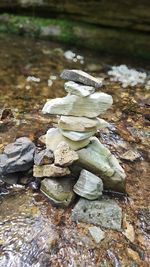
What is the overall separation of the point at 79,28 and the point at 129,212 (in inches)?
222

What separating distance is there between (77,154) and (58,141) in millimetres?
309

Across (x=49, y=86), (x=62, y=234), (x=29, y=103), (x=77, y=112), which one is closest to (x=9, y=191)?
(x=62, y=234)

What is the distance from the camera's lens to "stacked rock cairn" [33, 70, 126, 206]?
4.10 m

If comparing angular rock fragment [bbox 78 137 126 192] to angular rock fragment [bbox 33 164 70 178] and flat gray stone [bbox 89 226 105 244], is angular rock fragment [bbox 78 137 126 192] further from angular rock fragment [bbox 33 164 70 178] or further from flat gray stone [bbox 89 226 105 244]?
flat gray stone [bbox 89 226 105 244]

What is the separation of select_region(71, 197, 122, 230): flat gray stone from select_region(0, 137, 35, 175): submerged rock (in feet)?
2.50

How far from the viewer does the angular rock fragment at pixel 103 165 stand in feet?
14.0

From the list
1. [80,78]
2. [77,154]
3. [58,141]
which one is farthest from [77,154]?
[80,78]

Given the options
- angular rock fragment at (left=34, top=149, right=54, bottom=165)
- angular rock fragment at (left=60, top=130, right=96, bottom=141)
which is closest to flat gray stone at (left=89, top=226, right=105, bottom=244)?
angular rock fragment at (left=34, top=149, right=54, bottom=165)

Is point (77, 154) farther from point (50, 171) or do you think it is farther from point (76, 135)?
point (50, 171)

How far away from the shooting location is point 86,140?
14.2ft

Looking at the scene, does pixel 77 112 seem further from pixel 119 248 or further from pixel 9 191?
pixel 119 248

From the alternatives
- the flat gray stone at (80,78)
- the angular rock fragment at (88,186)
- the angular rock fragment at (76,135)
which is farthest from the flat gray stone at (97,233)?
the flat gray stone at (80,78)

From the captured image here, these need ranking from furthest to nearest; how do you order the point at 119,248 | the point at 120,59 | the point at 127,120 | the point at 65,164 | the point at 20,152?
the point at 120,59 < the point at 127,120 < the point at 20,152 < the point at 65,164 < the point at 119,248

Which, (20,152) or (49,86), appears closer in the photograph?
(20,152)
